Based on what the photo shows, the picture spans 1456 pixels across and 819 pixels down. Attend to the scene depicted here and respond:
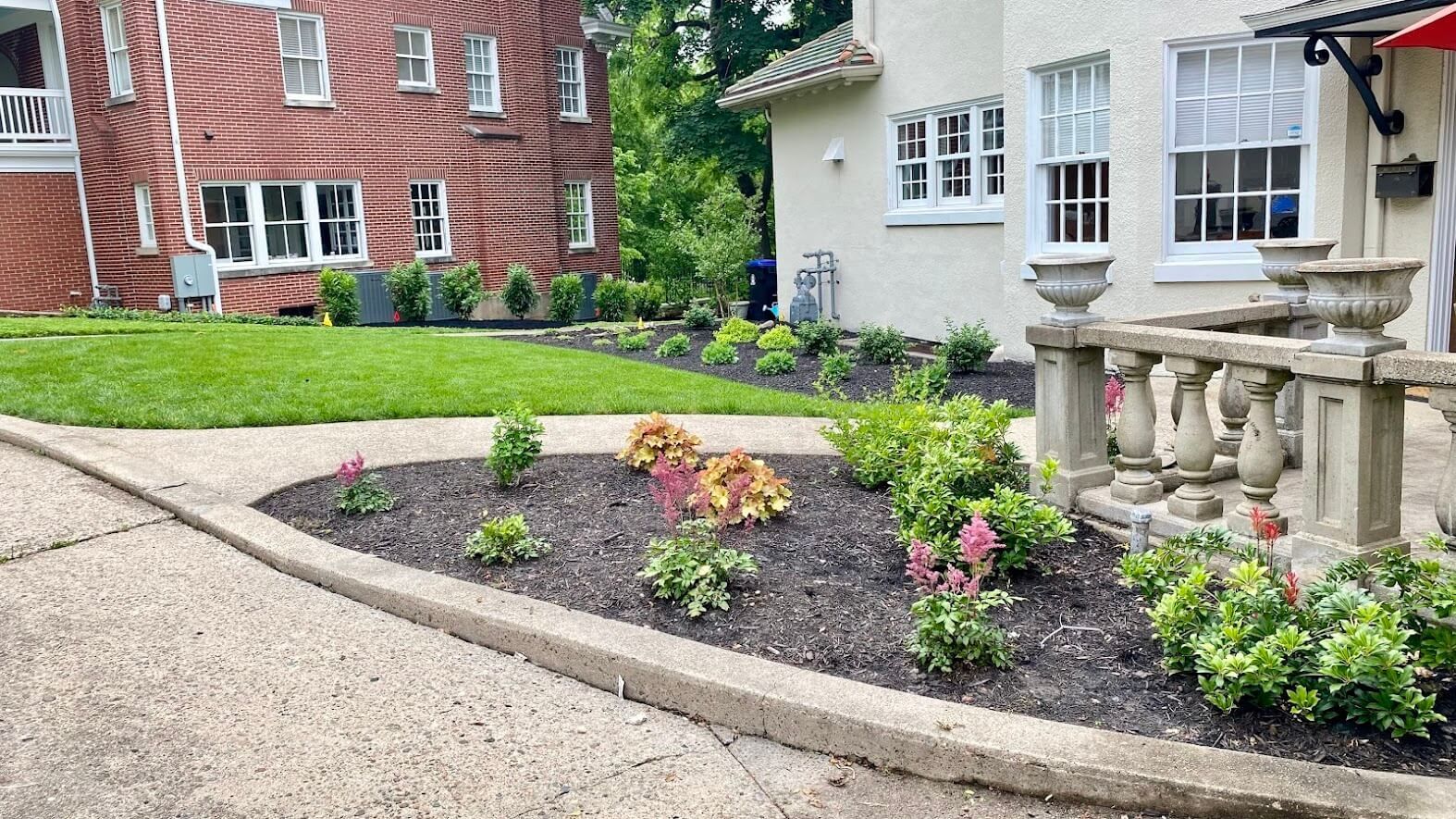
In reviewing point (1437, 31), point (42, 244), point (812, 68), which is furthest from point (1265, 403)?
point (42, 244)

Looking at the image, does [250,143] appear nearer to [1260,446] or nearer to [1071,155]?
[1071,155]

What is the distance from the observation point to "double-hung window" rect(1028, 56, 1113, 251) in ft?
35.3

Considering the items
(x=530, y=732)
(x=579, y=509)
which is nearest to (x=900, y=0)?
(x=579, y=509)

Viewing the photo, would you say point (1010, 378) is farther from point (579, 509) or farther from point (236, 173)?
point (236, 173)

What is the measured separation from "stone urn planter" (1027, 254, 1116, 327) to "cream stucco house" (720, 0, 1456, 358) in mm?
3789

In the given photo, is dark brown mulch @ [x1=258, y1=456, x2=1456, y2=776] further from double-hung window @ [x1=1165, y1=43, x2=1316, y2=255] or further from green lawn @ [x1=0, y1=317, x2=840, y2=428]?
double-hung window @ [x1=1165, y1=43, x2=1316, y2=255]

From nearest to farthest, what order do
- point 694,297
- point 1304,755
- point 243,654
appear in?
point 1304,755
point 243,654
point 694,297

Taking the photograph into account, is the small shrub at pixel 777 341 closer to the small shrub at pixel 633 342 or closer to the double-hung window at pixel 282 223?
the small shrub at pixel 633 342

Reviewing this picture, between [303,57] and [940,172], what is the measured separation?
44.6 feet

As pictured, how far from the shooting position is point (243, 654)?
177 inches

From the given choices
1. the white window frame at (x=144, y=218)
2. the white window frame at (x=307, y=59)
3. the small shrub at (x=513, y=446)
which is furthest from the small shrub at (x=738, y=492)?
the white window frame at (x=307, y=59)

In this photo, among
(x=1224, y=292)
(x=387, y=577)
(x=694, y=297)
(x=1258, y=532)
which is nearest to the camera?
(x=1258, y=532)

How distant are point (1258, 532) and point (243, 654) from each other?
3910mm

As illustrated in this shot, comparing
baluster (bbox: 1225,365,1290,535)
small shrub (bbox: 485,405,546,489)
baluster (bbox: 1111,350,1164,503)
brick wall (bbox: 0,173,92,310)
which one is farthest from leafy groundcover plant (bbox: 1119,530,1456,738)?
brick wall (bbox: 0,173,92,310)
